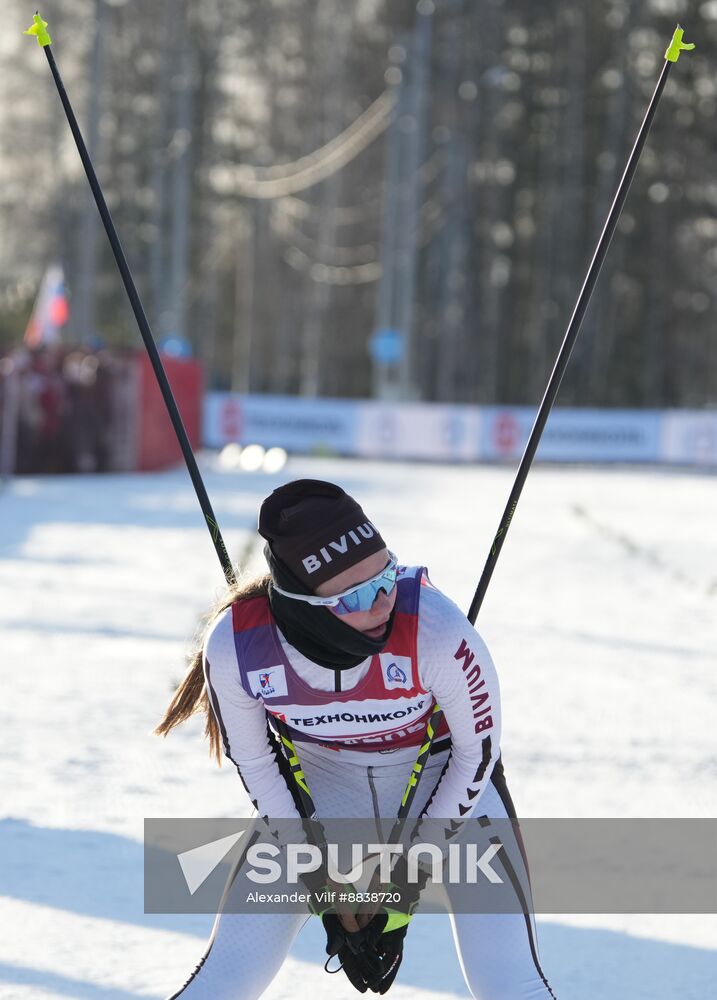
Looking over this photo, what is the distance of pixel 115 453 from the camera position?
68.9ft

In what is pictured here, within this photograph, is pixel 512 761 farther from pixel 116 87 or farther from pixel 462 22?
pixel 116 87

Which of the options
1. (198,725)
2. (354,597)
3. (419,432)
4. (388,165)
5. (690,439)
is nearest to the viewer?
(354,597)

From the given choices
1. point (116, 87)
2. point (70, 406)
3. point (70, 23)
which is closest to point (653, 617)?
point (70, 406)

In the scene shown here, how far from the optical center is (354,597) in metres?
2.67

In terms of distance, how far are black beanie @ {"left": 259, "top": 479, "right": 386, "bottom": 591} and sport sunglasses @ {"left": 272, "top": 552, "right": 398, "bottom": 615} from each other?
0.10 feet

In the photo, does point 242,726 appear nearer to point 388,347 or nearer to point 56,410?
point 56,410

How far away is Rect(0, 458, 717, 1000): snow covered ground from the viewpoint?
3.75m

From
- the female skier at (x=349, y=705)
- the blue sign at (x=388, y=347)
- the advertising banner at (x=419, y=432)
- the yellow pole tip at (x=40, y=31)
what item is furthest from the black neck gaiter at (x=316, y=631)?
the blue sign at (x=388, y=347)

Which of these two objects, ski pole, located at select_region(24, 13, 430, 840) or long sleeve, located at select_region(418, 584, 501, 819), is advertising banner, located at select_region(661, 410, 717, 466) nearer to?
ski pole, located at select_region(24, 13, 430, 840)

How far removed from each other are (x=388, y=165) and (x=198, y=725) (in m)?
31.1

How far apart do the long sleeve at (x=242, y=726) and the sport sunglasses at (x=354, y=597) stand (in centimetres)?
21

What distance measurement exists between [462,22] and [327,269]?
26.2ft

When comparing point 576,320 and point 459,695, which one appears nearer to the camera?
point 459,695

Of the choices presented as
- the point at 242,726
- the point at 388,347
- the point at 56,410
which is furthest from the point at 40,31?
the point at 388,347
